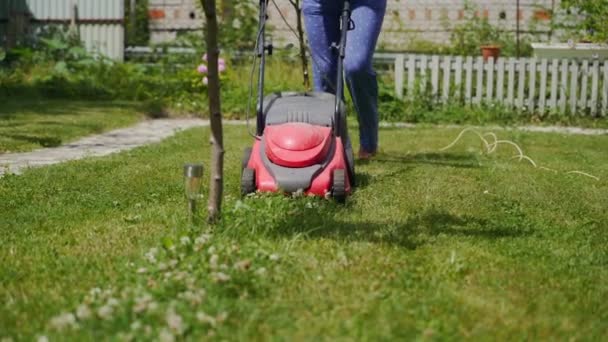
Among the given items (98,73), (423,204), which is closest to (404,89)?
(98,73)

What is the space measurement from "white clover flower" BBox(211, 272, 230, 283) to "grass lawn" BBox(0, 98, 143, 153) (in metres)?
4.43

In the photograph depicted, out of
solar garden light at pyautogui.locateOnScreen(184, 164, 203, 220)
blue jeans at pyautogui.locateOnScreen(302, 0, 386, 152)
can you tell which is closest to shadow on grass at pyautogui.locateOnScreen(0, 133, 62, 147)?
blue jeans at pyautogui.locateOnScreen(302, 0, 386, 152)

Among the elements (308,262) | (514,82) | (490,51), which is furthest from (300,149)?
(490,51)

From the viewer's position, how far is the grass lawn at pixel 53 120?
7254mm

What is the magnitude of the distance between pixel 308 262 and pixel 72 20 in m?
11.8

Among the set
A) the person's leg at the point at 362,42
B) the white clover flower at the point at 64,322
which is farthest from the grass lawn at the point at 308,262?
the person's leg at the point at 362,42

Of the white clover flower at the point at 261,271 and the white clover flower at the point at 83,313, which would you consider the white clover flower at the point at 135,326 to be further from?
the white clover flower at the point at 261,271

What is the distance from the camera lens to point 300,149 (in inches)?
166

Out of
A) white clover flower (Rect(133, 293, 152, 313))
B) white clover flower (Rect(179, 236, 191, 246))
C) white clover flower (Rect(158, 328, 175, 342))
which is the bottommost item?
white clover flower (Rect(158, 328, 175, 342))

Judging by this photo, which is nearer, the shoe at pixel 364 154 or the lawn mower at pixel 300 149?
the lawn mower at pixel 300 149

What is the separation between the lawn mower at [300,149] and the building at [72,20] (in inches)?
380

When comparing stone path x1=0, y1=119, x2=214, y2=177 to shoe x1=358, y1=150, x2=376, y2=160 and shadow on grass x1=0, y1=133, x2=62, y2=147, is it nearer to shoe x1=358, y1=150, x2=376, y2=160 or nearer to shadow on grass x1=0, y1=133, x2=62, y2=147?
shadow on grass x1=0, y1=133, x2=62, y2=147

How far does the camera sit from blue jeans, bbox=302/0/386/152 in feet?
16.4

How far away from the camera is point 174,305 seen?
7.95 feet
